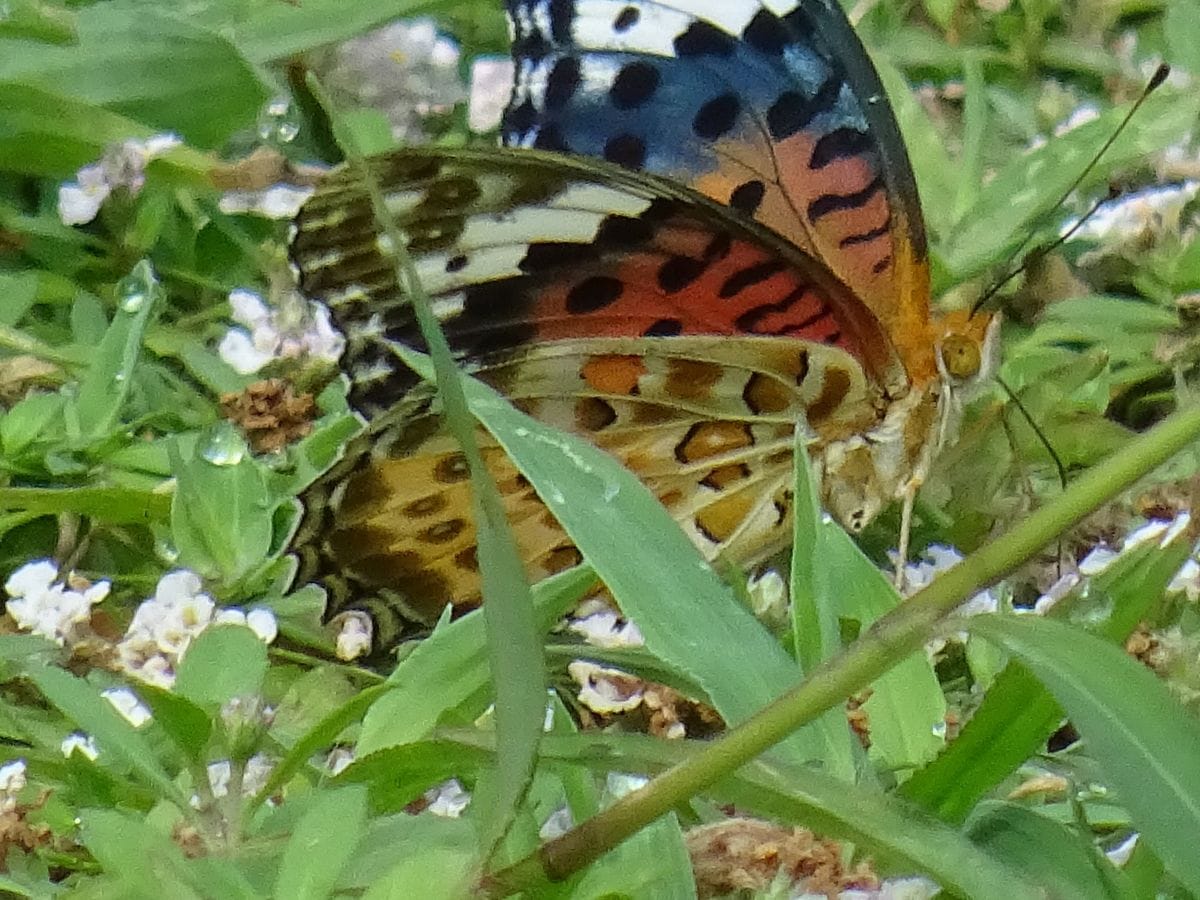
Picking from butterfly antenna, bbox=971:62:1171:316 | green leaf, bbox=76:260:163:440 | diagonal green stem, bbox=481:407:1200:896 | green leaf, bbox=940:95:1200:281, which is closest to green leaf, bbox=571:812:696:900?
diagonal green stem, bbox=481:407:1200:896

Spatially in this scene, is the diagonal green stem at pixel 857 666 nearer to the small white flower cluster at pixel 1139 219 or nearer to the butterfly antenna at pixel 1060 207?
the butterfly antenna at pixel 1060 207

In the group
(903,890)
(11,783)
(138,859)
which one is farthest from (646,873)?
(11,783)

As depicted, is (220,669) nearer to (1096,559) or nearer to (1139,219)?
(1096,559)

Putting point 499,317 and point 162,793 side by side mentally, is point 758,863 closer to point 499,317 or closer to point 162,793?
point 162,793

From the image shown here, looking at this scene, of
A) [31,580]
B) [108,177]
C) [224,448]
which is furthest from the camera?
[108,177]

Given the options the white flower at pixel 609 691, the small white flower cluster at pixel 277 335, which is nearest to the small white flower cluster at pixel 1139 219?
the small white flower cluster at pixel 277 335

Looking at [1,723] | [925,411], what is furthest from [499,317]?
[1,723]

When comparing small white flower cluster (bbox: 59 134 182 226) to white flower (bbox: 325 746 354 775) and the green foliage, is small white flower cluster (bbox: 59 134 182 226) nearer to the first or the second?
the green foliage
